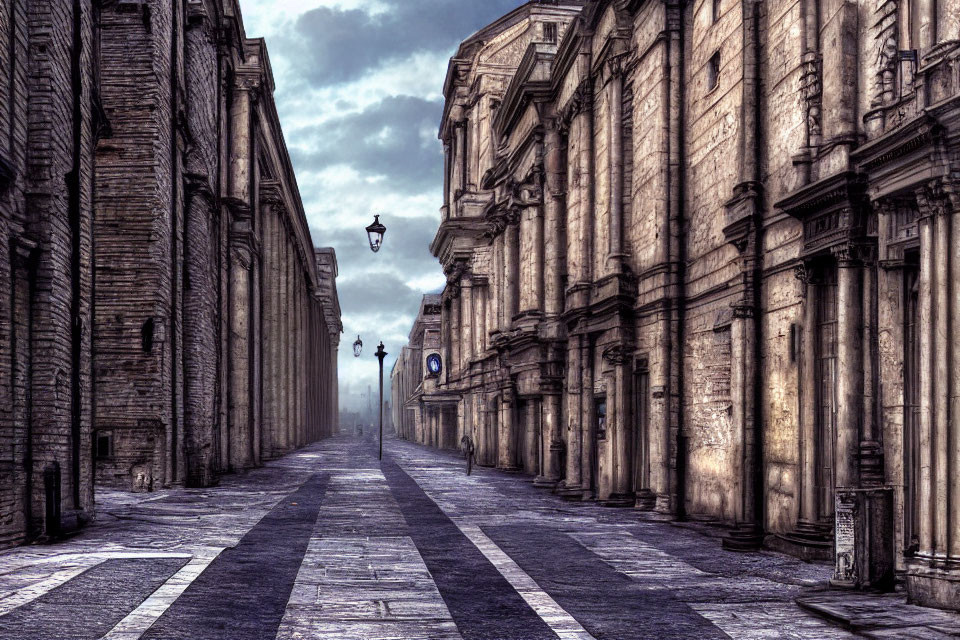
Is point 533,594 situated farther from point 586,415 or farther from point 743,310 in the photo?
point 586,415

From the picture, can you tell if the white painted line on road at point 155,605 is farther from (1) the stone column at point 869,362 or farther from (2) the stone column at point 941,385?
(1) the stone column at point 869,362

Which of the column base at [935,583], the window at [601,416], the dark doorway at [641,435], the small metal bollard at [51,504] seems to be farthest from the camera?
the window at [601,416]

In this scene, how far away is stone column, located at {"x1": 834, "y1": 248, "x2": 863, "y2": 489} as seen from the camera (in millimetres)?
12109

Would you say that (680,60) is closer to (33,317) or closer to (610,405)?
(610,405)

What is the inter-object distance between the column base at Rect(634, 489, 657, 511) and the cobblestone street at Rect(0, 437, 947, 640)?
1789 millimetres

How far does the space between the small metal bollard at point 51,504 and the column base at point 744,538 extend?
29.2ft

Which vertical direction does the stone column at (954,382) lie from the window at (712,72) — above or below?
below

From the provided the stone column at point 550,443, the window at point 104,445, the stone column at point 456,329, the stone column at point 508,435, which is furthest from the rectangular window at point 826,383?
the stone column at point 456,329

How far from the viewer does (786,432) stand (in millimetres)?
14422

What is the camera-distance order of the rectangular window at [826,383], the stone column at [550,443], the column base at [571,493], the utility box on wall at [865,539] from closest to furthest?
the utility box on wall at [865,539] → the rectangular window at [826,383] → the column base at [571,493] → the stone column at [550,443]

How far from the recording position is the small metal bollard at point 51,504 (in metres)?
14.3

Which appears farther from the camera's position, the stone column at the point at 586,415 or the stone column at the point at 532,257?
the stone column at the point at 532,257

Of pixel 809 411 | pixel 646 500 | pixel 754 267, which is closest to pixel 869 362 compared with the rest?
pixel 809 411

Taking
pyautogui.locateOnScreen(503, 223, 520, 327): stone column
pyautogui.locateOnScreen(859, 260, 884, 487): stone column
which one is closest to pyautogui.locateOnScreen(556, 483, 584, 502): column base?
pyautogui.locateOnScreen(859, 260, 884, 487): stone column
